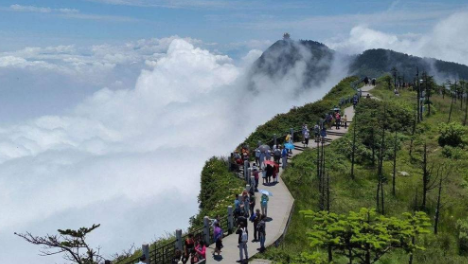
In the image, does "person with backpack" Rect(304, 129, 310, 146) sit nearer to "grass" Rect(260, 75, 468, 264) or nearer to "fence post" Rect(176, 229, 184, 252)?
"grass" Rect(260, 75, 468, 264)

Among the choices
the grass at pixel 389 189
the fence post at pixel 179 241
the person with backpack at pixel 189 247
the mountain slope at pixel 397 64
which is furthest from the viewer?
the mountain slope at pixel 397 64

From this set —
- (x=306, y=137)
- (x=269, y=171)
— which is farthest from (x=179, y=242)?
(x=306, y=137)

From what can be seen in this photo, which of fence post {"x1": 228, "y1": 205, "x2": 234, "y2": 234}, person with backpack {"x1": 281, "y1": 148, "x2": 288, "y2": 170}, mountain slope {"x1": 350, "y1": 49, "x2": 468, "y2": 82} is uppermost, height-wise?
mountain slope {"x1": 350, "y1": 49, "x2": 468, "y2": 82}

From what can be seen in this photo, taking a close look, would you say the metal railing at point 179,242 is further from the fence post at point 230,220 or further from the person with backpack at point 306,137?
the person with backpack at point 306,137

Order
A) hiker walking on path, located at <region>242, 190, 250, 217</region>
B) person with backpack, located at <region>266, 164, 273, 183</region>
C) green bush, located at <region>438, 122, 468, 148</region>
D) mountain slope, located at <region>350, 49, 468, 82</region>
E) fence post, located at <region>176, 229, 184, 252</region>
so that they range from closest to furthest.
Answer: fence post, located at <region>176, 229, 184, 252</region>
hiker walking on path, located at <region>242, 190, 250, 217</region>
person with backpack, located at <region>266, 164, 273, 183</region>
green bush, located at <region>438, 122, 468, 148</region>
mountain slope, located at <region>350, 49, 468, 82</region>

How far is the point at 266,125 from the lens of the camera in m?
39.2

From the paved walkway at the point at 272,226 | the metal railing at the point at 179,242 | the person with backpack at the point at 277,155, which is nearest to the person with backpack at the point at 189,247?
the metal railing at the point at 179,242

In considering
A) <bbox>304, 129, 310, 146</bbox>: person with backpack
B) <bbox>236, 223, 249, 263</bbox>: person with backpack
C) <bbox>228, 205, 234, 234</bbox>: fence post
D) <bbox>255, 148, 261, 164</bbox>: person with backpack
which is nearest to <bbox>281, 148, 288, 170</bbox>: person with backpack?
<bbox>255, 148, 261, 164</bbox>: person with backpack

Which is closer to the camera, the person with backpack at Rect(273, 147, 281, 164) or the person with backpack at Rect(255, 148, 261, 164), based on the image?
the person with backpack at Rect(273, 147, 281, 164)

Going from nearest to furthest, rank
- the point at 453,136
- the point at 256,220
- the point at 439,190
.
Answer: the point at 256,220
the point at 439,190
the point at 453,136

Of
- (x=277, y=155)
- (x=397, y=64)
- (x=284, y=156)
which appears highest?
(x=397, y=64)

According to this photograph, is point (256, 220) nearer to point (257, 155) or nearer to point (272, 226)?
point (272, 226)

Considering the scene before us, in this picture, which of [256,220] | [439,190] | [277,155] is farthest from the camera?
[277,155]

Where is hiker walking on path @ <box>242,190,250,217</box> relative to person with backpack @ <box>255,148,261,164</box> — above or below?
below
